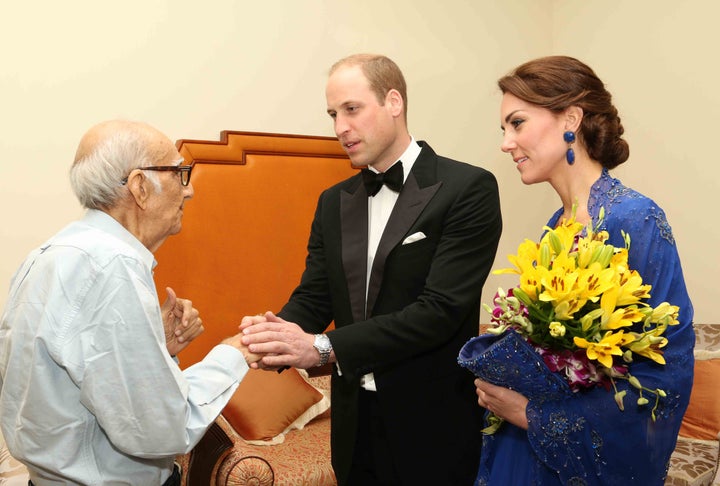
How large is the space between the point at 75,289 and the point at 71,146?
85.1 inches

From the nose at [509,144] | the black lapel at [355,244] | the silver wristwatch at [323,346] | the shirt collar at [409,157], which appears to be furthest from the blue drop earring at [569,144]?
the silver wristwatch at [323,346]

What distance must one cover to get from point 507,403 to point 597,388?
0.22 m

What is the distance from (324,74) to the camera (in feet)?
13.3

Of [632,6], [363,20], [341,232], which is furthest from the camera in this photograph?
[632,6]

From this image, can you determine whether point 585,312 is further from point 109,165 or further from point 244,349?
point 109,165

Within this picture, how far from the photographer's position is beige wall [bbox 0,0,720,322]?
3.33 meters

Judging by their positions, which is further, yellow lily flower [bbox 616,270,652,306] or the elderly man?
yellow lily flower [bbox 616,270,652,306]

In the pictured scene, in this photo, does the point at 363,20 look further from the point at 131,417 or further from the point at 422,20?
the point at 131,417

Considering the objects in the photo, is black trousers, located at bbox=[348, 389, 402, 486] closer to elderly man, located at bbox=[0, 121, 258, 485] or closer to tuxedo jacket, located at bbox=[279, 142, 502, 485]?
tuxedo jacket, located at bbox=[279, 142, 502, 485]

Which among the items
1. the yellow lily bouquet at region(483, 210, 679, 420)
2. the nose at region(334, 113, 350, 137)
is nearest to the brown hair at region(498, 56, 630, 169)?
the yellow lily bouquet at region(483, 210, 679, 420)

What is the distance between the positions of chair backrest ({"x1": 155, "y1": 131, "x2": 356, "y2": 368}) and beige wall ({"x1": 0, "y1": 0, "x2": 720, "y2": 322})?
0.55ft

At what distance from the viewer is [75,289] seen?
146cm

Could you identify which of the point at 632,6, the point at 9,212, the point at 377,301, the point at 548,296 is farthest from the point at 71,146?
the point at 632,6

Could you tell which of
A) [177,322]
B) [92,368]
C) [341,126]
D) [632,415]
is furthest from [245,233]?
[632,415]
